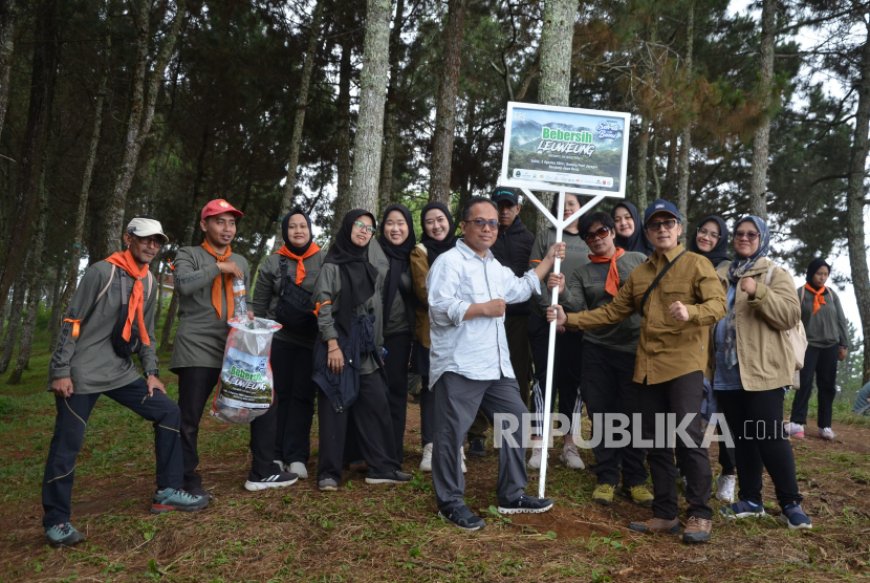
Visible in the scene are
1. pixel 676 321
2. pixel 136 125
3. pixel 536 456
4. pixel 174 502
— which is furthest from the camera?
pixel 136 125

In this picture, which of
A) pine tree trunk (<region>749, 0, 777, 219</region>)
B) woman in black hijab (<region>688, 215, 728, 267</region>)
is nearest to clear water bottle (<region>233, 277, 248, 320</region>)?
woman in black hijab (<region>688, 215, 728, 267</region>)

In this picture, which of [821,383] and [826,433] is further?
[821,383]

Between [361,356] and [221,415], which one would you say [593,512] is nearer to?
[361,356]

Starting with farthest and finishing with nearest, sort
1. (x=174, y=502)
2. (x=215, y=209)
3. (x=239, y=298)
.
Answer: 1. (x=239, y=298)
2. (x=215, y=209)
3. (x=174, y=502)

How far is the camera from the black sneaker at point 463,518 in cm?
427

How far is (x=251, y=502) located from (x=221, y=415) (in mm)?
A: 653

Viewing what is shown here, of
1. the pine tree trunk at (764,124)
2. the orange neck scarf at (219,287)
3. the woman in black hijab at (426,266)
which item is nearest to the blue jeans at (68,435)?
the orange neck scarf at (219,287)

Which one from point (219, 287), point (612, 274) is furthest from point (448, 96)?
point (219, 287)

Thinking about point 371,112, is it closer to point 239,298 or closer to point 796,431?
point 239,298

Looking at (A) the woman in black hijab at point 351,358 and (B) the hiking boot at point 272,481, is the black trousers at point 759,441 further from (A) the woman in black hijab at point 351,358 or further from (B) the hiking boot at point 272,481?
(B) the hiking boot at point 272,481

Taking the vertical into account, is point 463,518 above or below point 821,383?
below

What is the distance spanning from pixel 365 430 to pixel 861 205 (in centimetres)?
1453

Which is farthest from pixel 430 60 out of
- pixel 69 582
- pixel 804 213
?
pixel 69 582

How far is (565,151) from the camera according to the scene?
5.18 m
